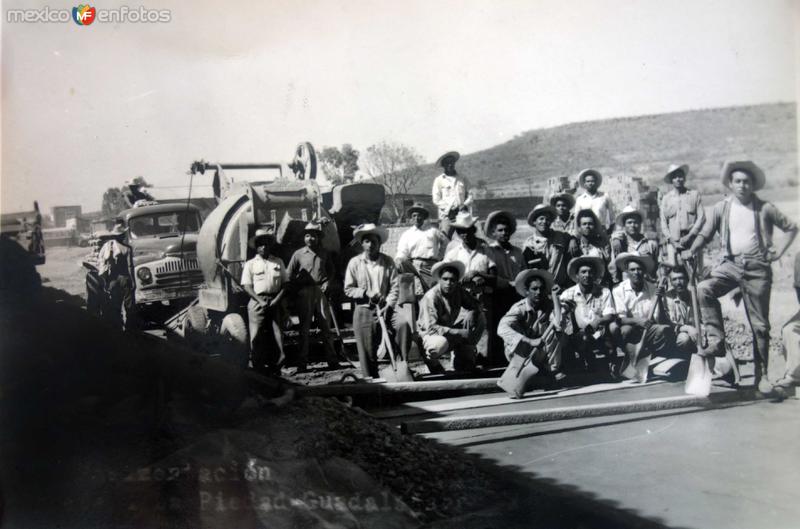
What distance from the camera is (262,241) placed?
6414 mm

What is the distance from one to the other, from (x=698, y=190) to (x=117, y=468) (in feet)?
20.3

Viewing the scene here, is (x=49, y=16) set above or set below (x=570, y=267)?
above

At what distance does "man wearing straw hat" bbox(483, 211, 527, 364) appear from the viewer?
22.1ft

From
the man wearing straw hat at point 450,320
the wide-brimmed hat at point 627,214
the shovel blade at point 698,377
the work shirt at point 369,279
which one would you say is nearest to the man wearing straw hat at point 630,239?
the wide-brimmed hat at point 627,214

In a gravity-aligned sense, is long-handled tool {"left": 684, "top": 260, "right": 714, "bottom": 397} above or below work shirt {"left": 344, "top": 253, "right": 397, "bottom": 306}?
below

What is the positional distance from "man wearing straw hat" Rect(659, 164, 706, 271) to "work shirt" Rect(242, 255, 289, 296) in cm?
402

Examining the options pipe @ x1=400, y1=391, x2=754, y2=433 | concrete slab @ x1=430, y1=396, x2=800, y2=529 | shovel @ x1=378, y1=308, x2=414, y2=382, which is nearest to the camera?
concrete slab @ x1=430, y1=396, x2=800, y2=529

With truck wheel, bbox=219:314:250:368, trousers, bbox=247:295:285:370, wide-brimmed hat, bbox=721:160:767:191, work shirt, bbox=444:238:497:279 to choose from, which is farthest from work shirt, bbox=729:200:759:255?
truck wheel, bbox=219:314:250:368

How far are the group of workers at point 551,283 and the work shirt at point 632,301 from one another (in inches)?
0.5

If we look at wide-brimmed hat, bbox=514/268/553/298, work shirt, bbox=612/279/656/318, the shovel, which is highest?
wide-brimmed hat, bbox=514/268/553/298

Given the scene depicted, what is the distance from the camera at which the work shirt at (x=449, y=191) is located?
6832mm

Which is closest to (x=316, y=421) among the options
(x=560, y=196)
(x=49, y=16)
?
(x=560, y=196)

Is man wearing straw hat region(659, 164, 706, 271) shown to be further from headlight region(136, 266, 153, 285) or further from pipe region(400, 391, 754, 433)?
headlight region(136, 266, 153, 285)

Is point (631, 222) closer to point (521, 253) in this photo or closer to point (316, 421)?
point (521, 253)
